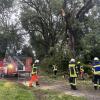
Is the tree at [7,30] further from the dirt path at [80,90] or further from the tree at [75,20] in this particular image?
the dirt path at [80,90]

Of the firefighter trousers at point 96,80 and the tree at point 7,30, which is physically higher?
the tree at point 7,30

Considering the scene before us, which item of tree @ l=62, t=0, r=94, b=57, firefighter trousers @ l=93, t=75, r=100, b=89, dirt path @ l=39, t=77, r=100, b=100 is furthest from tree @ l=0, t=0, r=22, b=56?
firefighter trousers @ l=93, t=75, r=100, b=89

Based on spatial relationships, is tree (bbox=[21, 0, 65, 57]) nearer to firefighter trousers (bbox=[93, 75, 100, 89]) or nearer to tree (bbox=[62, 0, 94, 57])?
tree (bbox=[62, 0, 94, 57])

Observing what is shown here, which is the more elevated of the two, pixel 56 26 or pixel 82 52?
pixel 56 26

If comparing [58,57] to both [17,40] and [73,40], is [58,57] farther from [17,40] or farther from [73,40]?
[17,40]

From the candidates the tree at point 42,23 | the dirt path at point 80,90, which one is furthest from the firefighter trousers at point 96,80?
the tree at point 42,23

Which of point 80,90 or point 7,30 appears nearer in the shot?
point 80,90

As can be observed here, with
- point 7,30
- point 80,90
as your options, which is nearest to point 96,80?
point 80,90

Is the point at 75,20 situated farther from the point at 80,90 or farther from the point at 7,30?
the point at 80,90

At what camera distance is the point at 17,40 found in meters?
42.4

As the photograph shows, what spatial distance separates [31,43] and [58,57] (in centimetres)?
1666

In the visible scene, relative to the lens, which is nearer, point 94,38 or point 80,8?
point 94,38

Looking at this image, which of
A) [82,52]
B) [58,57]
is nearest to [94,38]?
[82,52]

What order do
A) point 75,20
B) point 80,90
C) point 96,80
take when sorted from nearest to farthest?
point 80,90, point 96,80, point 75,20
